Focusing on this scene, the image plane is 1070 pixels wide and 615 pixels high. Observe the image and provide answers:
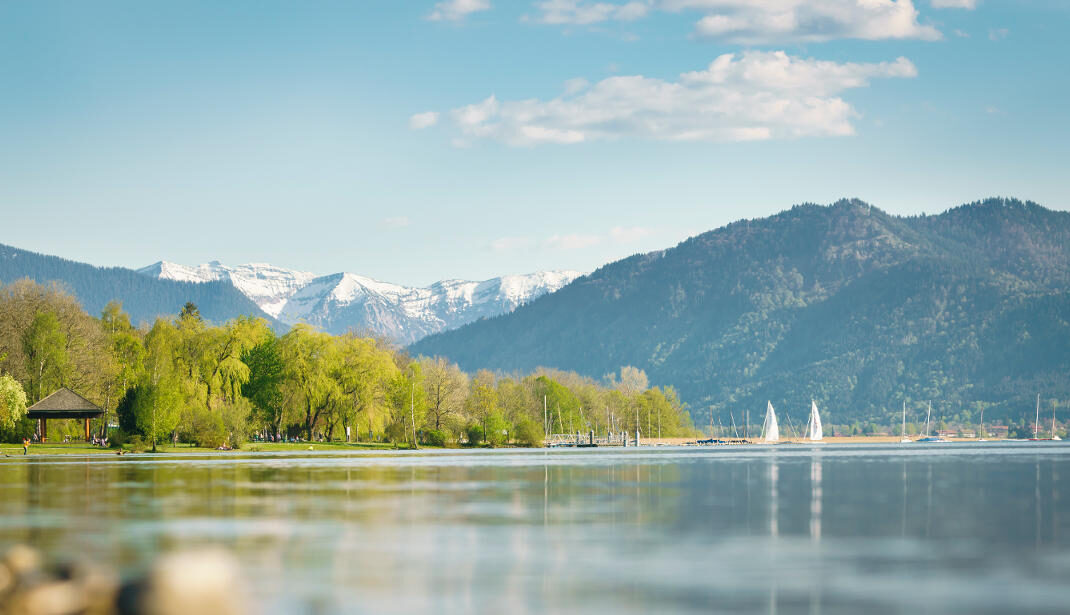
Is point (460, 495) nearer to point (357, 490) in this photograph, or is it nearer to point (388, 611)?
point (357, 490)

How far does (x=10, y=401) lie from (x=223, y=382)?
2504cm

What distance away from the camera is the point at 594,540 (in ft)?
86.5

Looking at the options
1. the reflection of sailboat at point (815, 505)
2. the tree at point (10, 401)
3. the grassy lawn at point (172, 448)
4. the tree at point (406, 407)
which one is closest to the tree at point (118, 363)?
the grassy lawn at point (172, 448)

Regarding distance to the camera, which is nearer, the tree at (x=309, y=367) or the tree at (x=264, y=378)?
the tree at (x=309, y=367)

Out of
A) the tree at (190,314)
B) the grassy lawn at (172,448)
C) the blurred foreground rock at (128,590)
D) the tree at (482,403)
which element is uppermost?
the tree at (190,314)

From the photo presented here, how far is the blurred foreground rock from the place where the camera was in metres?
16.1

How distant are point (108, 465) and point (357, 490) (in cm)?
3314

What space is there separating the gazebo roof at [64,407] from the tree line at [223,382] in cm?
156

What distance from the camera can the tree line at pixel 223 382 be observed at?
98.4 meters

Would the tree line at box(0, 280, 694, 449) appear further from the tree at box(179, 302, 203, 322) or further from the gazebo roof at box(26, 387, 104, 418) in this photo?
the tree at box(179, 302, 203, 322)

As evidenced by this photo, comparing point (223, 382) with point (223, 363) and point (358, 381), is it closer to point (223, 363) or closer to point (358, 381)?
point (223, 363)

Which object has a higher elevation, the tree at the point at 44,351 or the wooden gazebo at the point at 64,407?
the tree at the point at 44,351

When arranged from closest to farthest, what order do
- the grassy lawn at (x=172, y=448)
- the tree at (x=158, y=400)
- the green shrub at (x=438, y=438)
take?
the grassy lawn at (x=172, y=448)
the tree at (x=158, y=400)
the green shrub at (x=438, y=438)

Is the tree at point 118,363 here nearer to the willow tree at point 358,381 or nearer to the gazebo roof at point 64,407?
the gazebo roof at point 64,407
